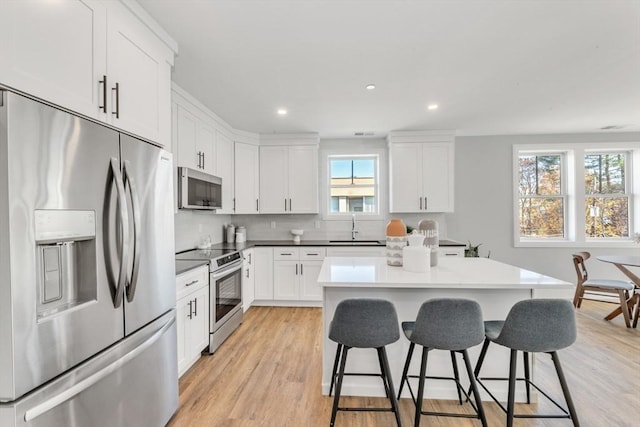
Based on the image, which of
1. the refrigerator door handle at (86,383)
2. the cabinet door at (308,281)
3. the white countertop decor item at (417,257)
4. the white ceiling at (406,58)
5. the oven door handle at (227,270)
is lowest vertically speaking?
the cabinet door at (308,281)

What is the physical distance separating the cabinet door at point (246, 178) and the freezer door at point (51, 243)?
289 cm

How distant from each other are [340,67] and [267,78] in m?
0.68

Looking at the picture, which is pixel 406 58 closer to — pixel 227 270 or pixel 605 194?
pixel 227 270

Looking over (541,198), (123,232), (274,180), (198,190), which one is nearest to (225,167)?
(274,180)

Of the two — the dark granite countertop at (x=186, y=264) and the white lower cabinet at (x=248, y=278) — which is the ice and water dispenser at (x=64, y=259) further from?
the white lower cabinet at (x=248, y=278)

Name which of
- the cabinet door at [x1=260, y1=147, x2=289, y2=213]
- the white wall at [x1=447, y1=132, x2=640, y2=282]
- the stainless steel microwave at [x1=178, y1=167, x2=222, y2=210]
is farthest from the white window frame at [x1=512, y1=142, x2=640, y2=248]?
the stainless steel microwave at [x1=178, y1=167, x2=222, y2=210]

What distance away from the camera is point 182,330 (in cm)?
231

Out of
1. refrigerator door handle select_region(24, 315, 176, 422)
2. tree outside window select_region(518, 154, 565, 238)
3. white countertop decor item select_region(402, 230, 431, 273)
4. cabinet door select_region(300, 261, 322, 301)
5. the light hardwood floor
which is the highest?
tree outside window select_region(518, 154, 565, 238)

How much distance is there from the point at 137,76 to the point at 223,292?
2090mm

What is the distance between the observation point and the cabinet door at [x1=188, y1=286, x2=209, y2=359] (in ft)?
8.09

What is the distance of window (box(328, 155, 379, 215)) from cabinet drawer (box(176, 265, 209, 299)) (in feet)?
8.60

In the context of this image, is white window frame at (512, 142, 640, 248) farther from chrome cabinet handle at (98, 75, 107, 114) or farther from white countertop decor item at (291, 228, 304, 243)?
chrome cabinet handle at (98, 75, 107, 114)

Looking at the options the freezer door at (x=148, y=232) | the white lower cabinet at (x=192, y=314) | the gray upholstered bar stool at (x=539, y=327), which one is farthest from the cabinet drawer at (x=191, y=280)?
the gray upholstered bar stool at (x=539, y=327)

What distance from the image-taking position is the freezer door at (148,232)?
1.50m
